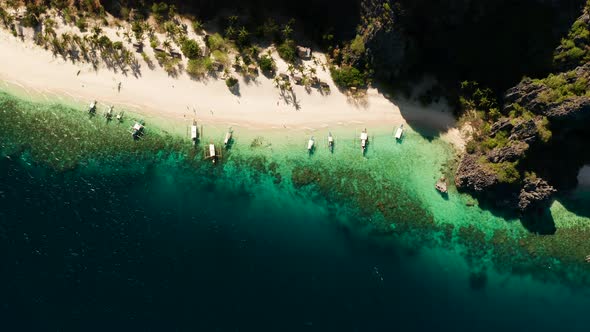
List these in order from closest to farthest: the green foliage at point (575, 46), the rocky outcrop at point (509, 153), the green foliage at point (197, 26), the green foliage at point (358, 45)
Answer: the green foliage at point (575, 46) → the rocky outcrop at point (509, 153) → the green foliage at point (358, 45) → the green foliage at point (197, 26)

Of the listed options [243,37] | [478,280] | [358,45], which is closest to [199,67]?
[243,37]

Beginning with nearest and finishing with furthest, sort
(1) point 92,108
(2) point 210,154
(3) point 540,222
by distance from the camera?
(1) point 92,108 → (2) point 210,154 → (3) point 540,222

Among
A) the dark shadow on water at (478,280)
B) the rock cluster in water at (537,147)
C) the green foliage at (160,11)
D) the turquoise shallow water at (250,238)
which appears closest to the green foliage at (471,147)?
the rock cluster in water at (537,147)

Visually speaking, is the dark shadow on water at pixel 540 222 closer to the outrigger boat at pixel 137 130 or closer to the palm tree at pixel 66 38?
the outrigger boat at pixel 137 130

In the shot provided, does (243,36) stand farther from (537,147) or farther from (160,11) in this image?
(537,147)

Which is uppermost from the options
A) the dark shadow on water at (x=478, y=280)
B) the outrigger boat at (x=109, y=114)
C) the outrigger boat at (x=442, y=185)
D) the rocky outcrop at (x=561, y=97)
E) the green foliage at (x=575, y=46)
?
the green foliage at (x=575, y=46)

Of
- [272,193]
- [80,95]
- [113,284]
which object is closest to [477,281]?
[272,193]
